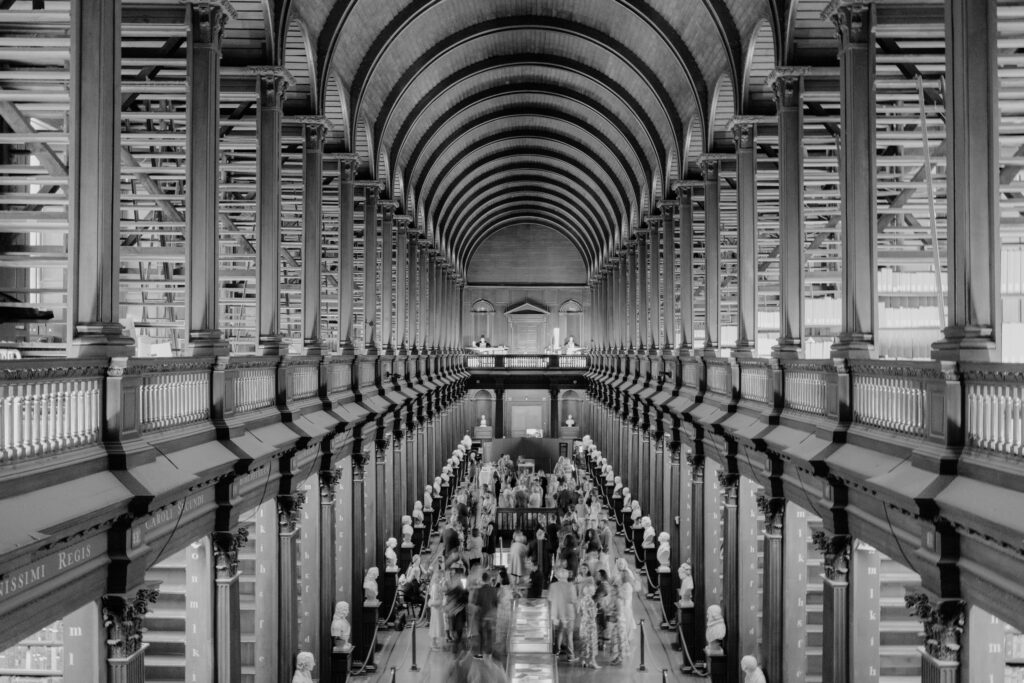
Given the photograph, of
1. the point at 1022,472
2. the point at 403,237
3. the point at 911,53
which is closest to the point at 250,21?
the point at 911,53

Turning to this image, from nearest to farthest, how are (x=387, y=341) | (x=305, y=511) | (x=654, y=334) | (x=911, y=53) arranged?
1. (x=911, y=53)
2. (x=305, y=511)
3. (x=387, y=341)
4. (x=654, y=334)

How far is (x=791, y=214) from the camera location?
44.1 feet

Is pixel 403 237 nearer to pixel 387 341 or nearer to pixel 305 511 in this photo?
pixel 387 341

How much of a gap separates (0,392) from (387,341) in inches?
827

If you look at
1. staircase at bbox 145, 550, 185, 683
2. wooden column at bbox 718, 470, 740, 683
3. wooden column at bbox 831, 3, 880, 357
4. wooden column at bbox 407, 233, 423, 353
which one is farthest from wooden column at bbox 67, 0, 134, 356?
wooden column at bbox 407, 233, 423, 353

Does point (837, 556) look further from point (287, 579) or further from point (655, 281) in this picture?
point (655, 281)

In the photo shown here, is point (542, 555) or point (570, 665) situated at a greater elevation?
point (542, 555)

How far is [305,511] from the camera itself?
15.7m

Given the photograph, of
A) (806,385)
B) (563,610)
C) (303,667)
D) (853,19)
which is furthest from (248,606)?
(853,19)

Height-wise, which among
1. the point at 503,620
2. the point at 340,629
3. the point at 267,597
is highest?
Answer: the point at 267,597

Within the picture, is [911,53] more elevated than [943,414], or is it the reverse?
[911,53]

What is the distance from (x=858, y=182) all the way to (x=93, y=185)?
26.6 feet

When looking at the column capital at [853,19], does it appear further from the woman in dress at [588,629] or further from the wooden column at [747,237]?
the woman in dress at [588,629]

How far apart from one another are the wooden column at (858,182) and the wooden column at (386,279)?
55.5 ft
